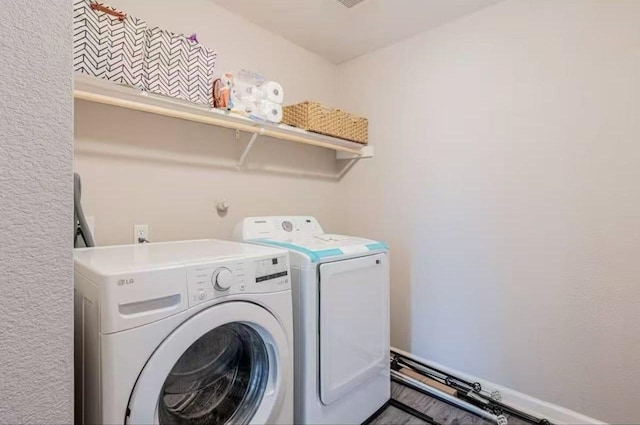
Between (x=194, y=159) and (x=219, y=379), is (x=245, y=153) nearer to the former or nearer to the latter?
(x=194, y=159)

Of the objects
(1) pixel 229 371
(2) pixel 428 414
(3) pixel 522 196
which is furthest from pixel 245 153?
(2) pixel 428 414

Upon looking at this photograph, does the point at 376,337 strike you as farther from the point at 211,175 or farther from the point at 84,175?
the point at 84,175

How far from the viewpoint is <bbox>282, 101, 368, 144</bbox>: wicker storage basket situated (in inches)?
79.2

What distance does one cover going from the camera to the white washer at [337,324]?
138cm

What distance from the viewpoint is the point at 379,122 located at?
7.93ft

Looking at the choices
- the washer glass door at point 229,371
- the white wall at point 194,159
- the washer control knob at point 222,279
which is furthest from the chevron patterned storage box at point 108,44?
the washer glass door at point 229,371

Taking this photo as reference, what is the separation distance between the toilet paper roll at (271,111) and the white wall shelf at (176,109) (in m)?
0.03

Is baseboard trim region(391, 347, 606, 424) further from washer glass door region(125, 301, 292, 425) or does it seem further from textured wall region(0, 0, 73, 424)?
textured wall region(0, 0, 73, 424)

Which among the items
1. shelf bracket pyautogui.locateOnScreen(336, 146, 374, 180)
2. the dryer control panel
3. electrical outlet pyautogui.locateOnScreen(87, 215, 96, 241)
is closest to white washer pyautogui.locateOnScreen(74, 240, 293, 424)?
electrical outlet pyautogui.locateOnScreen(87, 215, 96, 241)

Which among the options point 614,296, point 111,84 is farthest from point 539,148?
point 111,84

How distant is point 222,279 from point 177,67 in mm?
1028

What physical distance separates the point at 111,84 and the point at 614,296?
2400mm

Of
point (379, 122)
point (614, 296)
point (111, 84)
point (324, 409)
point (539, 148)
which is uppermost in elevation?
point (379, 122)

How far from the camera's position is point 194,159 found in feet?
6.01
